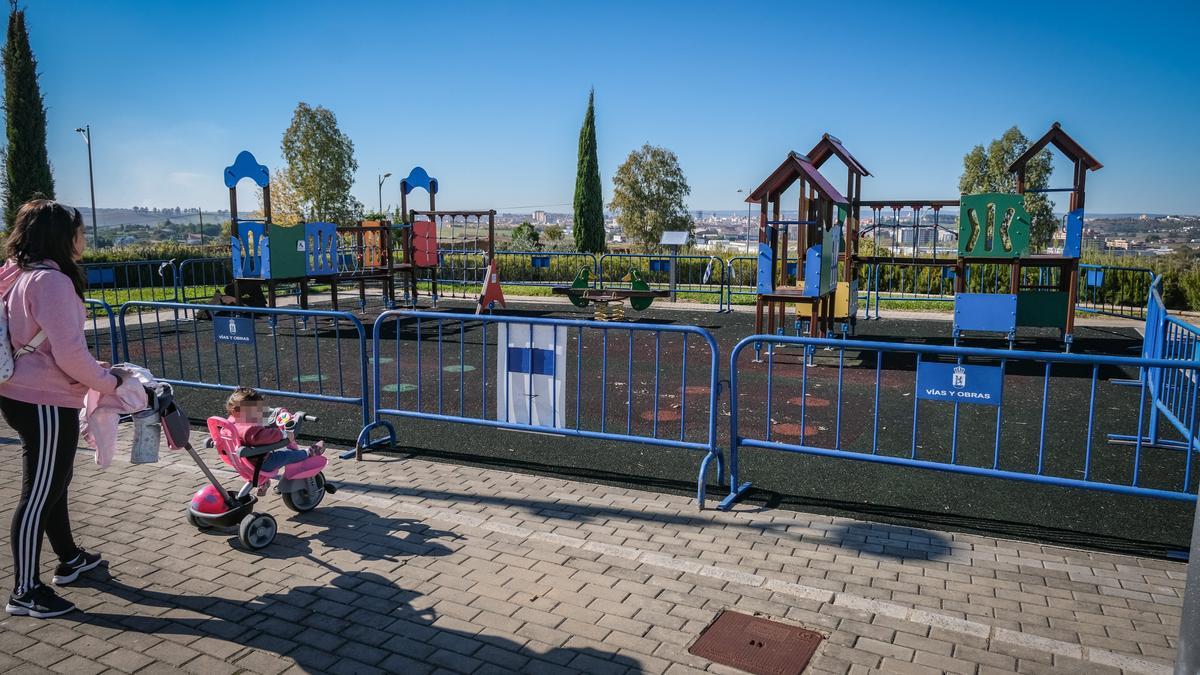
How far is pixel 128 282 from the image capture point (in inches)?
734

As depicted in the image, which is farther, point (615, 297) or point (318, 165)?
point (318, 165)

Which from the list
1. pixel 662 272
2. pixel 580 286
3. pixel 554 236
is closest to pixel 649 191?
pixel 554 236

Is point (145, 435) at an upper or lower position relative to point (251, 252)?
lower

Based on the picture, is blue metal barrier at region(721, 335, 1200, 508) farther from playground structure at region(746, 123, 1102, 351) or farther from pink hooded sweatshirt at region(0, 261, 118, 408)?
pink hooded sweatshirt at region(0, 261, 118, 408)

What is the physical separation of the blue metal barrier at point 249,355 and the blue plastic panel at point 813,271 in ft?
20.6

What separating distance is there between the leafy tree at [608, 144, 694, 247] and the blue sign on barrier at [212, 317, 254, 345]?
51.5 metres

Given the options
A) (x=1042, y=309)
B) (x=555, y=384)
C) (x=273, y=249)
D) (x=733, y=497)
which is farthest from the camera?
(x=273, y=249)

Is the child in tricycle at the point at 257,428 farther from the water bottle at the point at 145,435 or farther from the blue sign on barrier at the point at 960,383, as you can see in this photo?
the blue sign on barrier at the point at 960,383

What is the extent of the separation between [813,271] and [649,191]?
48332 millimetres

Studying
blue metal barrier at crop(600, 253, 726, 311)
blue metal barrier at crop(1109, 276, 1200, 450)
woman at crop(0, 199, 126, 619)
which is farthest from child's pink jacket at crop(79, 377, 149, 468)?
blue metal barrier at crop(600, 253, 726, 311)

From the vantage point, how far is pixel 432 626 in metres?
4.02

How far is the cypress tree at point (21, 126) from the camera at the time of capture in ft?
109

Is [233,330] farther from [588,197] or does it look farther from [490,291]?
[588,197]

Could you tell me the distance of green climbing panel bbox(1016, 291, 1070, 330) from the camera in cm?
1377
